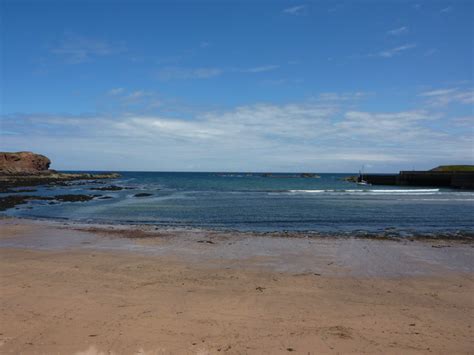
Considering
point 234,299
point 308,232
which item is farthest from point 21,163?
point 234,299

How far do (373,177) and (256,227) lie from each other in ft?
265

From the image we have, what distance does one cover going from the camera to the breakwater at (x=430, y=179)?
73562 millimetres

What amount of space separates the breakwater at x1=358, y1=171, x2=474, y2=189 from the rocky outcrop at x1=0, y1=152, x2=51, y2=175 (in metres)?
89.4

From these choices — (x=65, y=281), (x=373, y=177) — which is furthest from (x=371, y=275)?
(x=373, y=177)

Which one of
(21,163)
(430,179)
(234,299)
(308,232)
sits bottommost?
(308,232)

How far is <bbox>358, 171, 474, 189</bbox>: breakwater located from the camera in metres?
73.6

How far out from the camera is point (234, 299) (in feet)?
29.2

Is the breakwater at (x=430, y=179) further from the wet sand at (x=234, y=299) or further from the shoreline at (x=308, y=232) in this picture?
the wet sand at (x=234, y=299)

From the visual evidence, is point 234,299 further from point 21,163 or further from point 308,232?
point 21,163

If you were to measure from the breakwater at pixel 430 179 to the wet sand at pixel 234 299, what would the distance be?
66.4 metres

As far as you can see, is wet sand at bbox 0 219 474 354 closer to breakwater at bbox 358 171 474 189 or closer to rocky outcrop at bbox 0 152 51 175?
breakwater at bbox 358 171 474 189

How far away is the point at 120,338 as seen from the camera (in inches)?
262

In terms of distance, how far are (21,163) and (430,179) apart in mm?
104689

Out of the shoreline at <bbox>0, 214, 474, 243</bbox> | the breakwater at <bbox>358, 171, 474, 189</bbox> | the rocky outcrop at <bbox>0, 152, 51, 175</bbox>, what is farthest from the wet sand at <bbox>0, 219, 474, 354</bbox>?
the rocky outcrop at <bbox>0, 152, 51, 175</bbox>
